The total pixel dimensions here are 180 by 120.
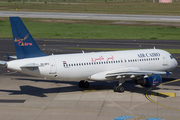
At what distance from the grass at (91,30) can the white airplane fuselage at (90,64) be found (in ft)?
141

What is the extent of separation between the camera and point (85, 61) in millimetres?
39188

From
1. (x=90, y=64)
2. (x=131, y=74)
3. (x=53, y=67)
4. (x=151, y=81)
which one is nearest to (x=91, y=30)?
(x=90, y=64)

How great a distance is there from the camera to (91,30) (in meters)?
99.5

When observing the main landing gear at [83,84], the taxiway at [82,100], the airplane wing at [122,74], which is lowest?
the taxiway at [82,100]

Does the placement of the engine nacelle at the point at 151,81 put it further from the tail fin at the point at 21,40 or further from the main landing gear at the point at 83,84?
the tail fin at the point at 21,40

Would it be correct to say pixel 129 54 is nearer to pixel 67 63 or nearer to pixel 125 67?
pixel 125 67

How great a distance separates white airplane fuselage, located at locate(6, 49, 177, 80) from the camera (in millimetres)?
36438

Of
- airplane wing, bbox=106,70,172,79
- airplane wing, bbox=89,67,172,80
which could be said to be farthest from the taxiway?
airplane wing, bbox=106,70,172,79

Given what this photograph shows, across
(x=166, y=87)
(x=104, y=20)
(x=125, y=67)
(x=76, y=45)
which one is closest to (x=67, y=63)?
(x=125, y=67)

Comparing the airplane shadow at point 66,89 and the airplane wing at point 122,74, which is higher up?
the airplane wing at point 122,74

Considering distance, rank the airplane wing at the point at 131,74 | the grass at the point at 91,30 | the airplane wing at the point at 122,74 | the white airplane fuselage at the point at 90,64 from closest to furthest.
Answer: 1. the white airplane fuselage at the point at 90,64
2. the airplane wing at the point at 131,74
3. the airplane wing at the point at 122,74
4. the grass at the point at 91,30

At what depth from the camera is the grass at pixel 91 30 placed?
89.6 meters

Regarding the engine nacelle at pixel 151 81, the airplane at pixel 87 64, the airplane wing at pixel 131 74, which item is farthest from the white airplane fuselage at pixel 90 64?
the engine nacelle at pixel 151 81

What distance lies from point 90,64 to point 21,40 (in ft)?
29.4
